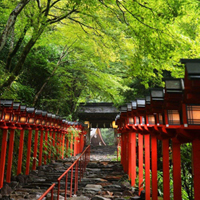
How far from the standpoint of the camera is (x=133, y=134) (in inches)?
358

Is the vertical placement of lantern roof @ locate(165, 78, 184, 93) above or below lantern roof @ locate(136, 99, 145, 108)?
below

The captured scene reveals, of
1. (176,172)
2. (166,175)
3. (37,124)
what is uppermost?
(37,124)

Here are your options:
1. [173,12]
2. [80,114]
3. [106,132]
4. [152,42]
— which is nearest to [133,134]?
[152,42]

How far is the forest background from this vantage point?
6.27 meters

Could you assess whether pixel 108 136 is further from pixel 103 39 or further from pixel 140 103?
pixel 140 103

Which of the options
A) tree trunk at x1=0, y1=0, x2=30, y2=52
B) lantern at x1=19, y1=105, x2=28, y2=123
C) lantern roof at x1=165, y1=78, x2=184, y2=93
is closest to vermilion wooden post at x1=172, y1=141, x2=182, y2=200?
lantern roof at x1=165, y1=78, x2=184, y2=93

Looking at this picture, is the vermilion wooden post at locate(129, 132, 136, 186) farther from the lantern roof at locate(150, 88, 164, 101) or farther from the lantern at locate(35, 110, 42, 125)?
the lantern roof at locate(150, 88, 164, 101)

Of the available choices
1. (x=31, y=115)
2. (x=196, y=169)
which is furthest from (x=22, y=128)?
(x=196, y=169)

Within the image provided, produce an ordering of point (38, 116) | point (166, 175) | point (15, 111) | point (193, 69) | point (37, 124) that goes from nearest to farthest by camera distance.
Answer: point (193, 69), point (166, 175), point (15, 111), point (37, 124), point (38, 116)

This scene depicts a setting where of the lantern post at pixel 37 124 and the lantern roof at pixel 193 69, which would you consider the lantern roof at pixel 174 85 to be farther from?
the lantern post at pixel 37 124

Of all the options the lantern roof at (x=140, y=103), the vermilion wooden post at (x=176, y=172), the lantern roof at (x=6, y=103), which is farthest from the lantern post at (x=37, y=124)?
the vermilion wooden post at (x=176, y=172)

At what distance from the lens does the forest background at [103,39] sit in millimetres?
6273

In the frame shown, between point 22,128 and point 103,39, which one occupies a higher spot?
point 103,39

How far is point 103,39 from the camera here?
32.9 ft
